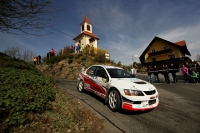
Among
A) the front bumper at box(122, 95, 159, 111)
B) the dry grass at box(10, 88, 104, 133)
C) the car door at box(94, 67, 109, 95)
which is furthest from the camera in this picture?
the car door at box(94, 67, 109, 95)

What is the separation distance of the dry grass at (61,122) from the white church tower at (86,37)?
27.5 metres

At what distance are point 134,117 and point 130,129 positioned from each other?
0.81m

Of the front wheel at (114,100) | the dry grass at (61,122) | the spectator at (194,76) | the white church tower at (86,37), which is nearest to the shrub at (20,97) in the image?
the dry grass at (61,122)

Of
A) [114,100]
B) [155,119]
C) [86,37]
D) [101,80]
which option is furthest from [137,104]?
[86,37]

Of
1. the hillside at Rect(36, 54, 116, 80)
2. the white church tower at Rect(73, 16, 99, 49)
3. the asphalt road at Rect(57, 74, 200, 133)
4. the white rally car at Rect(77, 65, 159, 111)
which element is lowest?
the asphalt road at Rect(57, 74, 200, 133)

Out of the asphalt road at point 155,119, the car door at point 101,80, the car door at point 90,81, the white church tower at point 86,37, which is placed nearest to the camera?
the asphalt road at point 155,119

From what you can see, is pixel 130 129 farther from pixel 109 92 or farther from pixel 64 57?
pixel 64 57

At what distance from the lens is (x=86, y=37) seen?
31.2 m

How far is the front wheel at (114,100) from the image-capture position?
13.8 ft

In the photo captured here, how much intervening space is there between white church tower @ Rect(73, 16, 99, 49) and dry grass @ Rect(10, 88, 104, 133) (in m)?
27.5

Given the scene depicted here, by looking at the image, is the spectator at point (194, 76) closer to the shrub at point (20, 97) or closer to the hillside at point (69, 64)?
the hillside at point (69, 64)

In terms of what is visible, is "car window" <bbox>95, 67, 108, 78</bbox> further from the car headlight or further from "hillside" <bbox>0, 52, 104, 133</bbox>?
"hillside" <bbox>0, 52, 104, 133</bbox>

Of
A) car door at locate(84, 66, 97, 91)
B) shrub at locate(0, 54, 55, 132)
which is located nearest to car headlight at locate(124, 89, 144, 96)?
car door at locate(84, 66, 97, 91)

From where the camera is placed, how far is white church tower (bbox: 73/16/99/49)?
→ 31023 millimetres
